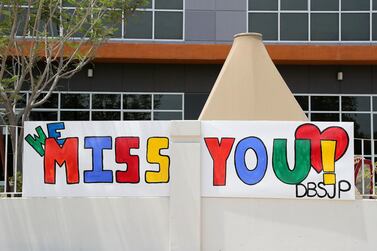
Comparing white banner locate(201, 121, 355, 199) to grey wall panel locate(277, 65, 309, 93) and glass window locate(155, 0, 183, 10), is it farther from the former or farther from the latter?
glass window locate(155, 0, 183, 10)

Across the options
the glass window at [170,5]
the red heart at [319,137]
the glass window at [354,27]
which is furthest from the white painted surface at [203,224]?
the glass window at [354,27]

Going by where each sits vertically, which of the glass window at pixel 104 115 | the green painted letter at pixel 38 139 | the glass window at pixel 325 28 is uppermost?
the glass window at pixel 325 28

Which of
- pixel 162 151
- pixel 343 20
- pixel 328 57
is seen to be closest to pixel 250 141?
pixel 162 151

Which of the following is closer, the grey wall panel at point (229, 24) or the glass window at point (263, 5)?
the grey wall panel at point (229, 24)

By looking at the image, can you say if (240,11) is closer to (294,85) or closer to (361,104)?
(294,85)

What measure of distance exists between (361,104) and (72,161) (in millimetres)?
13738

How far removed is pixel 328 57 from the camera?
1891 centimetres

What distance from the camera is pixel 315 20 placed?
19.7 meters

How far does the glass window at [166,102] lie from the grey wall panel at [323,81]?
4.74 m

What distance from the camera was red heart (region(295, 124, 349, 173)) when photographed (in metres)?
8.53

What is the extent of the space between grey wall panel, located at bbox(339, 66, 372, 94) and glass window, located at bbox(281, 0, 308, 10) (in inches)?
102

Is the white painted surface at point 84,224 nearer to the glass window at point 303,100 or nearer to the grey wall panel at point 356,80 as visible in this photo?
the glass window at point 303,100

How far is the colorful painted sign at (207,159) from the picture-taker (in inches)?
335

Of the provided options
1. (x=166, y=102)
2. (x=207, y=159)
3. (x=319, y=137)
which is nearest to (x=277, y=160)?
(x=319, y=137)
